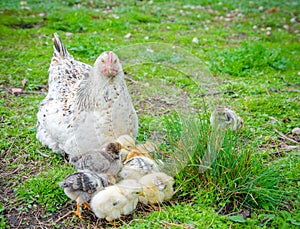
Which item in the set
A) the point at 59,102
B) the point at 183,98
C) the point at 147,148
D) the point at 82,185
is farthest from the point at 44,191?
the point at 183,98

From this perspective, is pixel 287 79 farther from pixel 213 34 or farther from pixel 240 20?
pixel 240 20

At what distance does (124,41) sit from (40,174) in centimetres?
468

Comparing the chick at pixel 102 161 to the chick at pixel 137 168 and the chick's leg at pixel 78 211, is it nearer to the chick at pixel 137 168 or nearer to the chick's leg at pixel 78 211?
the chick at pixel 137 168

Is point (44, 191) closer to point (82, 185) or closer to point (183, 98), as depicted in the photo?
point (82, 185)

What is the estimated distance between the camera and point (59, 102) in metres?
4.77

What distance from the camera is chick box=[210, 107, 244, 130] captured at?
4084 millimetres

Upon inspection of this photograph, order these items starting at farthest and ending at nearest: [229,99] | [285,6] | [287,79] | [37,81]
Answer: [285,6] → [287,79] → [37,81] → [229,99]

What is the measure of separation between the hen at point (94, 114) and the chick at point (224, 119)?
0.88 meters

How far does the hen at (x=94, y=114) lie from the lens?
13.6ft

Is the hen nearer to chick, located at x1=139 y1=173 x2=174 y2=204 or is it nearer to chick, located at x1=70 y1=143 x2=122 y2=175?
chick, located at x1=70 y1=143 x2=122 y2=175

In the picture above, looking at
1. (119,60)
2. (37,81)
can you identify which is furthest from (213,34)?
(119,60)

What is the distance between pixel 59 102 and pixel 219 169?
210 centimetres

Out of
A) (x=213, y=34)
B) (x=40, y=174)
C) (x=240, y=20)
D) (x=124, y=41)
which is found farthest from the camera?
(x=240, y=20)

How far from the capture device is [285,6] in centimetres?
1199
